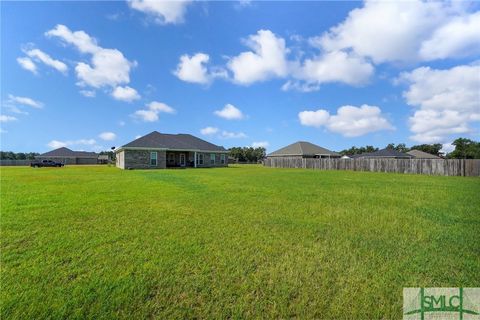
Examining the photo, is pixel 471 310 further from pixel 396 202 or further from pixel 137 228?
pixel 396 202

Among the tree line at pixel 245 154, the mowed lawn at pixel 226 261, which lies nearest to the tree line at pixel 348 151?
the tree line at pixel 245 154

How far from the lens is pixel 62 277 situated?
10.4 feet

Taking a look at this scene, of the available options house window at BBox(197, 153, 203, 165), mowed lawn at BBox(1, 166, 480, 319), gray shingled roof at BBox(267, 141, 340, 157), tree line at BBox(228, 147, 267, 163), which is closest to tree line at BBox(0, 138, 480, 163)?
tree line at BBox(228, 147, 267, 163)

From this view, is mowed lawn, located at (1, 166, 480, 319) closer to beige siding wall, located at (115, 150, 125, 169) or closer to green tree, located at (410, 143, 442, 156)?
beige siding wall, located at (115, 150, 125, 169)

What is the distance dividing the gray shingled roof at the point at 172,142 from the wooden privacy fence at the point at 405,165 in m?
13.7

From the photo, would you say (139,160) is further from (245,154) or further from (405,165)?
(245,154)

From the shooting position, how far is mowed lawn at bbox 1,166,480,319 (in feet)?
8.82

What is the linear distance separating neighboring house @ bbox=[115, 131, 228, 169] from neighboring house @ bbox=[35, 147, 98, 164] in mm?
34630

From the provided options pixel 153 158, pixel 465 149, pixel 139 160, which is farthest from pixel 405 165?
pixel 465 149

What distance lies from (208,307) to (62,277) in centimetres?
200

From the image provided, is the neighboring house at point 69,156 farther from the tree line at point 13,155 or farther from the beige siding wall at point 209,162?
the beige siding wall at point 209,162

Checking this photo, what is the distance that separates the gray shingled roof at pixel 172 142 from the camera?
99.6 feet

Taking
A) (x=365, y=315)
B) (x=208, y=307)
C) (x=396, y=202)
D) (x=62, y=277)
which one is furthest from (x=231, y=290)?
(x=396, y=202)

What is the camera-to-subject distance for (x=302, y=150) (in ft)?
145
